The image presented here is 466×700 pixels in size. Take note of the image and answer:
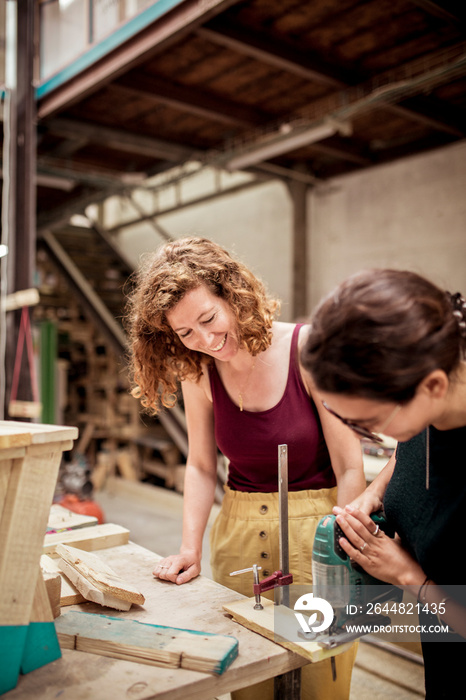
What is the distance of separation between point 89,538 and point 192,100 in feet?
16.0

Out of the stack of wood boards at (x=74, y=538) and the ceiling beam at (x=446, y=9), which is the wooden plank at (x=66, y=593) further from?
the ceiling beam at (x=446, y=9)

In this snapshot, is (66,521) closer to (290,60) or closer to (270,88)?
(290,60)

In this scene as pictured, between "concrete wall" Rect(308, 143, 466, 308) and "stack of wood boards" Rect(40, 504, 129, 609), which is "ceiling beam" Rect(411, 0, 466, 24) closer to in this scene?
"concrete wall" Rect(308, 143, 466, 308)

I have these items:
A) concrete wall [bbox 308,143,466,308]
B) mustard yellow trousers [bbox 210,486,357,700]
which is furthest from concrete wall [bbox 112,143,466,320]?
mustard yellow trousers [bbox 210,486,357,700]

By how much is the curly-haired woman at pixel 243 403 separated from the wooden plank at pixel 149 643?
361 millimetres

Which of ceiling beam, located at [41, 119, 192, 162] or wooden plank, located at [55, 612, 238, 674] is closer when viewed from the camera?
wooden plank, located at [55, 612, 238, 674]

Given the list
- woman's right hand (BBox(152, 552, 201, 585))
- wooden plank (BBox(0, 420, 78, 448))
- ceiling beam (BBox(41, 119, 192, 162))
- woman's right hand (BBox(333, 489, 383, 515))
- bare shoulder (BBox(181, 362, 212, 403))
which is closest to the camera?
wooden plank (BBox(0, 420, 78, 448))

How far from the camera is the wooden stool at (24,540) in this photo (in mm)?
1133

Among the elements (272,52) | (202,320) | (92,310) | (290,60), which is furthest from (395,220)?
(202,320)

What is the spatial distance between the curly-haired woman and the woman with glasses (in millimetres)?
458

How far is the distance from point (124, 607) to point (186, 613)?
16 centimetres

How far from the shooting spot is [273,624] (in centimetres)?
133

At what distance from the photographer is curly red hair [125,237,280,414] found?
1.70 metres

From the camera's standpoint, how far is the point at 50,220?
901 cm
